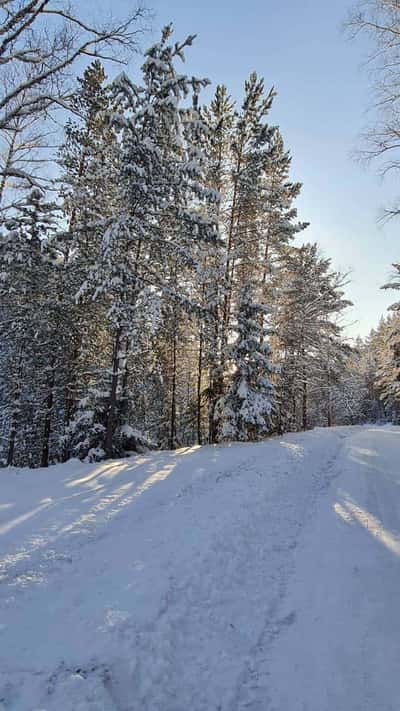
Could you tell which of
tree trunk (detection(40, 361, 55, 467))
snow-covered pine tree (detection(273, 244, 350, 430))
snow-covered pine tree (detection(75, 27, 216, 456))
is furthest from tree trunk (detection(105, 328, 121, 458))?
snow-covered pine tree (detection(273, 244, 350, 430))

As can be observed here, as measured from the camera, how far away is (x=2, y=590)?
12.3 feet

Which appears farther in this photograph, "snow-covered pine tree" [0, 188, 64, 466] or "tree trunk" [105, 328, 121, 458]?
"snow-covered pine tree" [0, 188, 64, 466]

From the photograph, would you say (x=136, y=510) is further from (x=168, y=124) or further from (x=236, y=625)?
(x=168, y=124)

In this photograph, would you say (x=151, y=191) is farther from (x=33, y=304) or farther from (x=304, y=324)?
(x=304, y=324)

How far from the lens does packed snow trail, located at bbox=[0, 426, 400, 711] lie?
2682 mm

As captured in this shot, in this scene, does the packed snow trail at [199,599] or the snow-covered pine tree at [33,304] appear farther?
the snow-covered pine tree at [33,304]

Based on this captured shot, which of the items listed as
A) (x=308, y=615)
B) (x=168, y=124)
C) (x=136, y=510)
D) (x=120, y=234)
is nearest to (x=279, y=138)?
(x=168, y=124)

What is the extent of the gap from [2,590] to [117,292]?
8.31 meters

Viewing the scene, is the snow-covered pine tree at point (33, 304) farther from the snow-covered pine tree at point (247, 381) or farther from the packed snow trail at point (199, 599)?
the packed snow trail at point (199, 599)

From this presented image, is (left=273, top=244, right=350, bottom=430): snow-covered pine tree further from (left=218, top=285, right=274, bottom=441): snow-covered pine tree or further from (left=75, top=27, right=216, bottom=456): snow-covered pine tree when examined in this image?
(left=75, top=27, right=216, bottom=456): snow-covered pine tree

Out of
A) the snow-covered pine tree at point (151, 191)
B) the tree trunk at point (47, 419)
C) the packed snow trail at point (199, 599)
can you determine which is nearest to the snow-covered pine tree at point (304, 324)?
the snow-covered pine tree at point (151, 191)

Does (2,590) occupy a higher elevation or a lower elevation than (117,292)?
lower

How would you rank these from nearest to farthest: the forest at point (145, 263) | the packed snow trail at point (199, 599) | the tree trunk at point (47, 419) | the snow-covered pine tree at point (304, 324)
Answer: the packed snow trail at point (199, 599)
the forest at point (145, 263)
the tree trunk at point (47, 419)
the snow-covered pine tree at point (304, 324)

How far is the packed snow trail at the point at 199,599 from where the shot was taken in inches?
106
